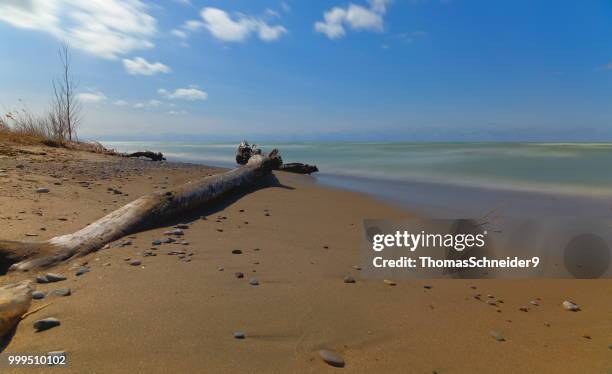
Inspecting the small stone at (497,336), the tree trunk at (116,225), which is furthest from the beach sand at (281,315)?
the tree trunk at (116,225)

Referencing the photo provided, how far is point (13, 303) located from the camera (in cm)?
194

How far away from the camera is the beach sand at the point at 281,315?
175cm

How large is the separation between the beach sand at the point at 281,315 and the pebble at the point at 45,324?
4 centimetres

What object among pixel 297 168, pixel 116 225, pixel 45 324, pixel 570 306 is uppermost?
pixel 297 168

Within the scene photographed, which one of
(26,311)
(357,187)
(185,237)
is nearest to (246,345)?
(26,311)

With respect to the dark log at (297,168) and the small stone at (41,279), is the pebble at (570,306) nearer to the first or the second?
the small stone at (41,279)

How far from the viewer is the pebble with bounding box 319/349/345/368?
174 cm

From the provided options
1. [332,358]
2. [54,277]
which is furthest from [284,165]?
[332,358]
